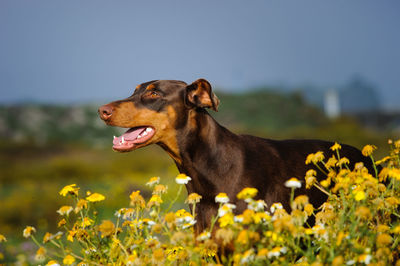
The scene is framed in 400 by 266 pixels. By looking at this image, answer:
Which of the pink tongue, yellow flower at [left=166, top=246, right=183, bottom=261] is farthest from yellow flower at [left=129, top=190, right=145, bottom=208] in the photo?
the pink tongue

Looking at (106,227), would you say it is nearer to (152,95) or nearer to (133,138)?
(133,138)

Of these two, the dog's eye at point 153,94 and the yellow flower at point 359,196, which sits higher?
the dog's eye at point 153,94

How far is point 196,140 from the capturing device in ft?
10.9

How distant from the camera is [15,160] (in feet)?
52.7

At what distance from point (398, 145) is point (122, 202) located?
7.92m

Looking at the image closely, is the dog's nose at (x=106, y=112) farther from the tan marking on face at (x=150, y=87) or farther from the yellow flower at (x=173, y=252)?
the yellow flower at (x=173, y=252)

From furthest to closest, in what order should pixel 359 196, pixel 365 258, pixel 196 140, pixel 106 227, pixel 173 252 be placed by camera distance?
pixel 196 140 < pixel 173 252 < pixel 106 227 < pixel 359 196 < pixel 365 258

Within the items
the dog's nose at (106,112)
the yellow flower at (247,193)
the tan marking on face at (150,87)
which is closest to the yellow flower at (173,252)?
the yellow flower at (247,193)

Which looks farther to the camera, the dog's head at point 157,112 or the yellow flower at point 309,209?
the dog's head at point 157,112

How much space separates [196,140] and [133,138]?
1.46 feet

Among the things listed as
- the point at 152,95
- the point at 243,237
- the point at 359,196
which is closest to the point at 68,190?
the point at 152,95

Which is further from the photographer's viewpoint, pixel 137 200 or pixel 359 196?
pixel 137 200

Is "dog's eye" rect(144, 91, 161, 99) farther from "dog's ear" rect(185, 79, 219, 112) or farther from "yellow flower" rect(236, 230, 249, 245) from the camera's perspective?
"yellow flower" rect(236, 230, 249, 245)

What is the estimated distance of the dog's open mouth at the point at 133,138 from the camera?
330cm
